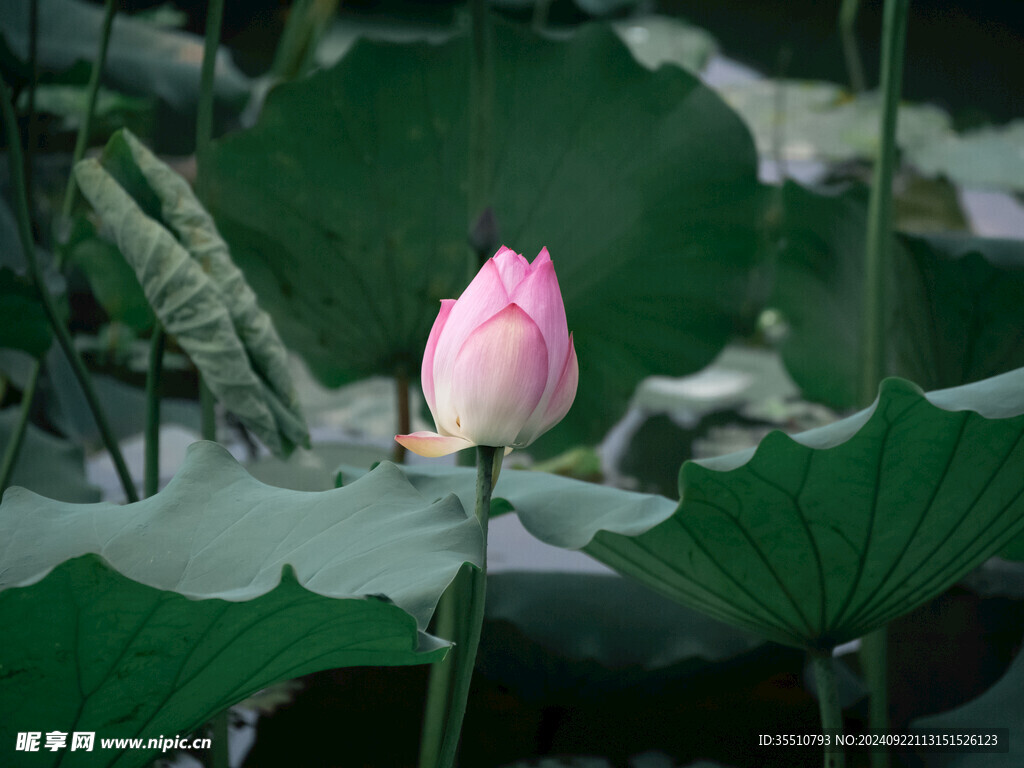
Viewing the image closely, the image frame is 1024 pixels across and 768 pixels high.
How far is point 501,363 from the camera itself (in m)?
0.36

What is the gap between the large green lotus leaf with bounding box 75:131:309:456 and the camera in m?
0.62

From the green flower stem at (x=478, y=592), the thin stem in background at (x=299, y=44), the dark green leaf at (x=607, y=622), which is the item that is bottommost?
the dark green leaf at (x=607, y=622)

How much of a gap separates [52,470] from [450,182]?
0.53 metres

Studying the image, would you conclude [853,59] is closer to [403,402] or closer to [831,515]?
[403,402]

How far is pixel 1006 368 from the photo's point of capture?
0.89 metres

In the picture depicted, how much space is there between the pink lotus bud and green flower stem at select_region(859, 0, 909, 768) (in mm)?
446

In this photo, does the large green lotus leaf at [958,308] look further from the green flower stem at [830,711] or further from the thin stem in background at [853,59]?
the thin stem in background at [853,59]

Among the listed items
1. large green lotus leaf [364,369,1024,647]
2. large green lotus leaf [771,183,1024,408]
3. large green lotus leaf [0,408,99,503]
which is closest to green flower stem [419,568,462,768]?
large green lotus leaf [364,369,1024,647]

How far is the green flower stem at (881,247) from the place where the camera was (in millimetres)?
686

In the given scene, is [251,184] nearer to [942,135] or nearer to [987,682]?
[987,682]

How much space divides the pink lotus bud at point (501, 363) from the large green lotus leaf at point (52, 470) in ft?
2.14

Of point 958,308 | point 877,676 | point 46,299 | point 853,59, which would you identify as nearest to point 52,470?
point 46,299

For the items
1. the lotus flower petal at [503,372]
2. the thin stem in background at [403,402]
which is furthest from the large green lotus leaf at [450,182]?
the lotus flower petal at [503,372]

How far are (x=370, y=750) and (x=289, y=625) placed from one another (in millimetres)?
488
